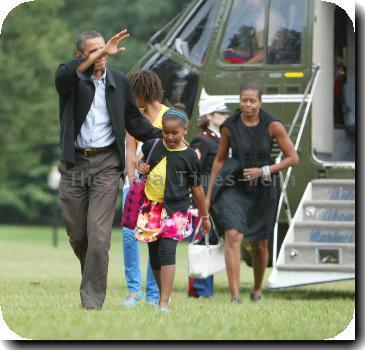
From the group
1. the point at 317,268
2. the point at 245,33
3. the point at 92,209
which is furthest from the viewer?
the point at 245,33

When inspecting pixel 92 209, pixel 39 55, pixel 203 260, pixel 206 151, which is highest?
A: pixel 92 209

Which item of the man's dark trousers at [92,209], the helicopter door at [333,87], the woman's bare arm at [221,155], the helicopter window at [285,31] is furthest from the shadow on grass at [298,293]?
the man's dark trousers at [92,209]

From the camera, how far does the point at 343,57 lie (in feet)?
44.8

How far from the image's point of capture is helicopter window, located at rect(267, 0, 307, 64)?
12.8 meters

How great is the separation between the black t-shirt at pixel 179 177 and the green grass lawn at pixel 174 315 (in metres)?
0.84

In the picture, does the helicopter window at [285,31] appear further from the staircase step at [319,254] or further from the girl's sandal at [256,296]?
the girl's sandal at [256,296]

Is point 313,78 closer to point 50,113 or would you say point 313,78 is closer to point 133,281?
point 133,281

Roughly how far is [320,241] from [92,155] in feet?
11.1

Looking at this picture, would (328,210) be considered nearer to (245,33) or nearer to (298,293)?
(298,293)

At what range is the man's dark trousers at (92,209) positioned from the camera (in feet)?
29.4

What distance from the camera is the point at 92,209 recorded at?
904 centimetres

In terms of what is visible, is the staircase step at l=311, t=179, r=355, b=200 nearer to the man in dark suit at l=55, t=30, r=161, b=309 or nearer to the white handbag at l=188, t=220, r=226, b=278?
the white handbag at l=188, t=220, r=226, b=278

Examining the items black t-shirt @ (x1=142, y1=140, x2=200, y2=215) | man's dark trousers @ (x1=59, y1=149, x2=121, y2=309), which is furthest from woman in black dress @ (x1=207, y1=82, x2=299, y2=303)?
man's dark trousers @ (x1=59, y1=149, x2=121, y2=309)

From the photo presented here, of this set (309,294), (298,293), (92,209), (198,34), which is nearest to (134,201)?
(92,209)
